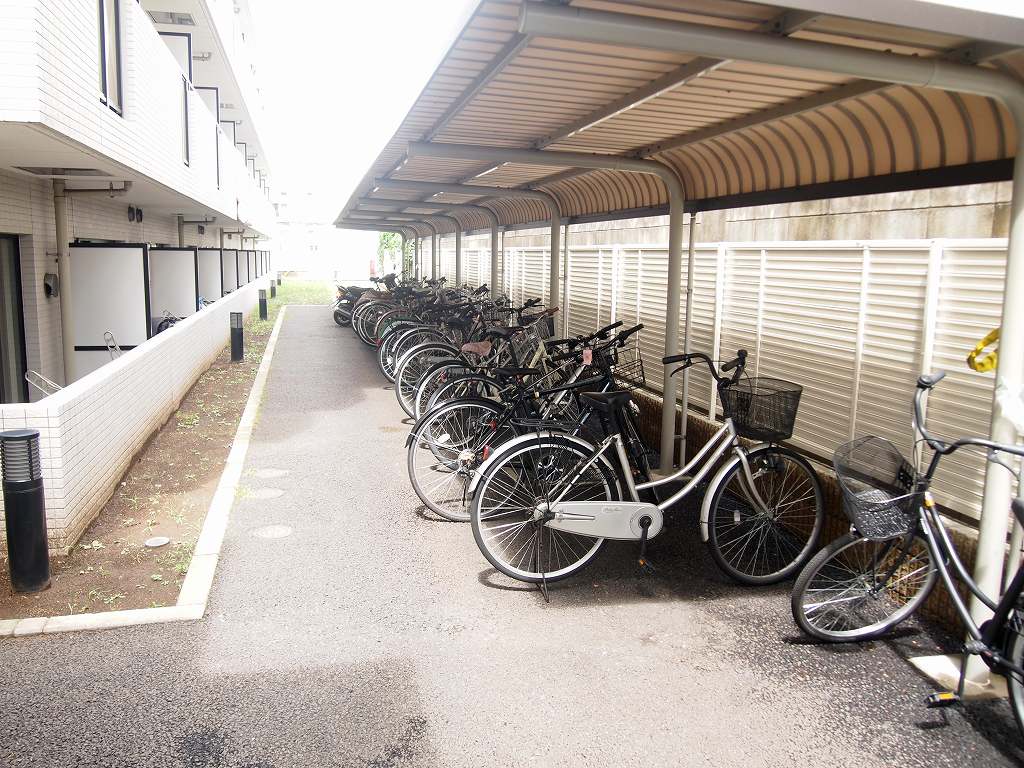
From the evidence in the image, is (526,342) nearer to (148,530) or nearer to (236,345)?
(148,530)

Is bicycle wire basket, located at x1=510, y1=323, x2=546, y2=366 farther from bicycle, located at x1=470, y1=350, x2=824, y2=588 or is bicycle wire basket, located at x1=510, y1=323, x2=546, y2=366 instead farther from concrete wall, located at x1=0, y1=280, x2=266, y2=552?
concrete wall, located at x1=0, y1=280, x2=266, y2=552

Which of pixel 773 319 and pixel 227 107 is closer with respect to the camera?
pixel 773 319

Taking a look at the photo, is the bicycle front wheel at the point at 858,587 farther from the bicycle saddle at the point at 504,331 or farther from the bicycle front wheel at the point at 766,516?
the bicycle saddle at the point at 504,331

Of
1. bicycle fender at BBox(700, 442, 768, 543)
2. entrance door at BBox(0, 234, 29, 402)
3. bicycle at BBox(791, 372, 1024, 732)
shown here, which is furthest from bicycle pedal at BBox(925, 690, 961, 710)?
entrance door at BBox(0, 234, 29, 402)

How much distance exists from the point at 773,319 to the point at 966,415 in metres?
2.12

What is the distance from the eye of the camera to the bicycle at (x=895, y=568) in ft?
10.6

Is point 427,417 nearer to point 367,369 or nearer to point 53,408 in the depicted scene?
point 53,408

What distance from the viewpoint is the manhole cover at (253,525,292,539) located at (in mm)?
5367

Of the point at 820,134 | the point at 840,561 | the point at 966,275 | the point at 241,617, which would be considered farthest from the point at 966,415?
the point at 241,617

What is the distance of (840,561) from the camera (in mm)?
4016

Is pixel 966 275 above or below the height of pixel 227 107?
below

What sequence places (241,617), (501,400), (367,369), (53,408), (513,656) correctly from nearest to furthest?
(513,656) < (241,617) < (53,408) < (501,400) < (367,369)

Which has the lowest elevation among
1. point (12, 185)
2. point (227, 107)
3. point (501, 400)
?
point (501, 400)

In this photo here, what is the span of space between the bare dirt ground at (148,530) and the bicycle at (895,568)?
137 inches
